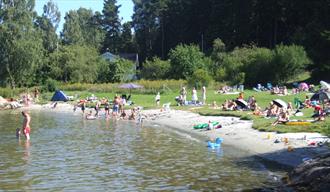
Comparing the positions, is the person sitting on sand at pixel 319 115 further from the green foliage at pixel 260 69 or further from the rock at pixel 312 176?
the green foliage at pixel 260 69

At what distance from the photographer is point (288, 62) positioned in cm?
6356

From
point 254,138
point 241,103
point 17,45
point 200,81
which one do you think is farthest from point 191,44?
point 254,138

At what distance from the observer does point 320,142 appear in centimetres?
2056

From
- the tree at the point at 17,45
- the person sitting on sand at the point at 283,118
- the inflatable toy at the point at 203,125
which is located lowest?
the inflatable toy at the point at 203,125

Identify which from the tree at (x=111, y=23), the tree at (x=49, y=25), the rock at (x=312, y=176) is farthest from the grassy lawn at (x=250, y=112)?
the tree at (x=111, y=23)

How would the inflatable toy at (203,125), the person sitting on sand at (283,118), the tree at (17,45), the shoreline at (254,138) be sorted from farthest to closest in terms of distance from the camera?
the tree at (17,45) < the inflatable toy at (203,125) < the person sitting on sand at (283,118) < the shoreline at (254,138)

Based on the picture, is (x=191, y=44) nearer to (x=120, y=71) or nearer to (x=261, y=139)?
(x=120, y=71)

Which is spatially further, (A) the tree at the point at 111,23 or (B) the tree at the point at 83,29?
(A) the tree at the point at 111,23

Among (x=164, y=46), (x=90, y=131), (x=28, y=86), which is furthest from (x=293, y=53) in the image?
(x=164, y=46)

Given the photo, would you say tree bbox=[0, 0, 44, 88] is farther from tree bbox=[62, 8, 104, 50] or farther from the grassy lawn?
tree bbox=[62, 8, 104, 50]

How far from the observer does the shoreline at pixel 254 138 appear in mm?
19641

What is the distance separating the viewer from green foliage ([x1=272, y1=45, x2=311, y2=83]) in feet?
208

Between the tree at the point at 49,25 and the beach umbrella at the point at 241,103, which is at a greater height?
the tree at the point at 49,25

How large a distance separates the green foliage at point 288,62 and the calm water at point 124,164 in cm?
3619
